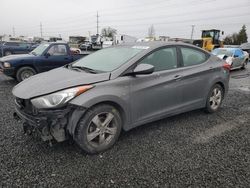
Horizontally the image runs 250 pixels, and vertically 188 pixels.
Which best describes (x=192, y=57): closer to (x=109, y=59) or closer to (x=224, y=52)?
(x=109, y=59)

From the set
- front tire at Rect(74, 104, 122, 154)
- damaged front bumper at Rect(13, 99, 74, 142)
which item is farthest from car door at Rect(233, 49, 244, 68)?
damaged front bumper at Rect(13, 99, 74, 142)

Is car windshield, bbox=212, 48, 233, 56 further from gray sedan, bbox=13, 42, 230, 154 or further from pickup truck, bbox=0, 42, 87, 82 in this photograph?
gray sedan, bbox=13, 42, 230, 154

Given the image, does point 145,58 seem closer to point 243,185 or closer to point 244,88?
point 243,185

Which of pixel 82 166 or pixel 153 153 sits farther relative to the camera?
pixel 153 153

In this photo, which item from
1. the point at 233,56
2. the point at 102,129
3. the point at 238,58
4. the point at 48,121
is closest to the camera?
the point at 48,121

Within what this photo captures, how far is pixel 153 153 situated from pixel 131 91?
37.5 inches

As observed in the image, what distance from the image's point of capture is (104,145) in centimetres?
329

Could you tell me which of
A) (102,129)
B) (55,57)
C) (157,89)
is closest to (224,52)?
(55,57)

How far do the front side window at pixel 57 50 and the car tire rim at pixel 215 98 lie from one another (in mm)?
5997

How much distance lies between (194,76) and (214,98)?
39.1 inches

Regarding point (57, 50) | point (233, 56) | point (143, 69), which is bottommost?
point (233, 56)

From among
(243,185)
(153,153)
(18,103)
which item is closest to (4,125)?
(18,103)

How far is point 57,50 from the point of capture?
876cm

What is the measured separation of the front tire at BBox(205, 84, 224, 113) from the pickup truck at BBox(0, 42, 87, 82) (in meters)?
5.82
